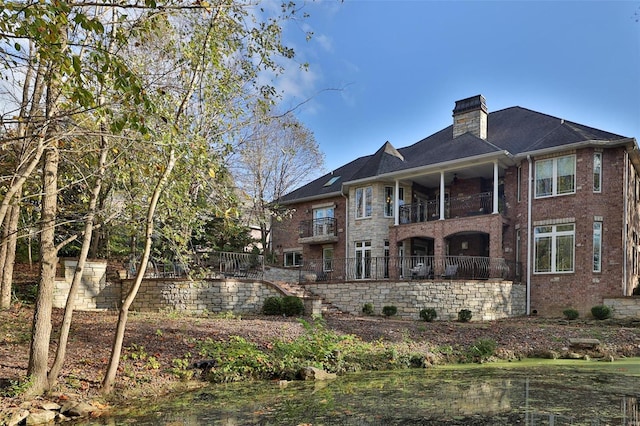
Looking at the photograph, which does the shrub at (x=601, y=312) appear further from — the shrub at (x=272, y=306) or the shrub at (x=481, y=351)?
the shrub at (x=272, y=306)

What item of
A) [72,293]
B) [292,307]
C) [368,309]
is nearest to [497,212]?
[368,309]

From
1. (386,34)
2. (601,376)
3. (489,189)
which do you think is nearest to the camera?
(601,376)

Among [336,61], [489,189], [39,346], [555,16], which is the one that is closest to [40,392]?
[39,346]

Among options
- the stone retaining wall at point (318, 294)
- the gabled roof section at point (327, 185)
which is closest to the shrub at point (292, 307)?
the stone retaining wall at point (318, 294)

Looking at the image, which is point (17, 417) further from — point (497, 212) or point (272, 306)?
point (497, 212)

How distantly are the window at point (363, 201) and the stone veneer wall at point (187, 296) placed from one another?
873 cm

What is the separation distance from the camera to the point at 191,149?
5.65 meters

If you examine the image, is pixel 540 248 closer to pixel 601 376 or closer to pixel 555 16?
pixel 555 16

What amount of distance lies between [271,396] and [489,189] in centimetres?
1663

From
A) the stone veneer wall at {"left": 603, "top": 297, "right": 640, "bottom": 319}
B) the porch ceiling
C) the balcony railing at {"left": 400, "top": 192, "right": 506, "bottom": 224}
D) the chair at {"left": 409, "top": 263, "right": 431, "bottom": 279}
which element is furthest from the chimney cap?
the stone veneer wall at {"left": 603, "top": 297, "right": 640, "bottom": 319}

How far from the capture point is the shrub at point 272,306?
15.3 m

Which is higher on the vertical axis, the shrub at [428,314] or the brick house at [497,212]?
the brick house at [497,212]

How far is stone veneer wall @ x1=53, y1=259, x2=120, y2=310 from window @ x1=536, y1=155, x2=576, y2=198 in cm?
1535

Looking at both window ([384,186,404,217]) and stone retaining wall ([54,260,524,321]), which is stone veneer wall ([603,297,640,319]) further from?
window ([384,186,404,217])
